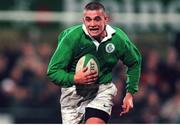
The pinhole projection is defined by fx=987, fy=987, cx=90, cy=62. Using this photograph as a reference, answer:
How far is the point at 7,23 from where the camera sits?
2192 cm

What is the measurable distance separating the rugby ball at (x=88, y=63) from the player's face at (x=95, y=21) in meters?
0.23

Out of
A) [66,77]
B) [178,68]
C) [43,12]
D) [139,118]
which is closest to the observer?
[66,77]

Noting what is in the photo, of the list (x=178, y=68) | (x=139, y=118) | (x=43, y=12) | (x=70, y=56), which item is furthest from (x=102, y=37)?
(x=43, y=12)

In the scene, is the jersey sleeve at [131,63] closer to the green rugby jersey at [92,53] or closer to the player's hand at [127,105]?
the green rugby jersey at [92,53]

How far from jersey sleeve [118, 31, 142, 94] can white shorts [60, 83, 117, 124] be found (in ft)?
0.56

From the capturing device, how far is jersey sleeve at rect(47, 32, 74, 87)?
28.2 feet

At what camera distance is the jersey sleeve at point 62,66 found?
8.59m

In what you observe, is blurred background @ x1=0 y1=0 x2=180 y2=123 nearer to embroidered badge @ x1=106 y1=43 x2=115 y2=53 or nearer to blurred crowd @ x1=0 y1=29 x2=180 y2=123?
blurred crowd @ x1=0 y1=29 x2=180 y2=123

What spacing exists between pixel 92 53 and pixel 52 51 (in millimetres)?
9380

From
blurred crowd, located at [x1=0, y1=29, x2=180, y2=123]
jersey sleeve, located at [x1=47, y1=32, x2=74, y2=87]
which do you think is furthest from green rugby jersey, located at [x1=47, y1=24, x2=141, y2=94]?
blurred crowd, located at [x1=0, y1=29, x2=180, y2=123]

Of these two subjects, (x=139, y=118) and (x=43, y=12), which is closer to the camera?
(x=139, y=118)

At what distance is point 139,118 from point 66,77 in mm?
7031

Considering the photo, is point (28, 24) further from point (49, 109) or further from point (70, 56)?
point (70, 56)

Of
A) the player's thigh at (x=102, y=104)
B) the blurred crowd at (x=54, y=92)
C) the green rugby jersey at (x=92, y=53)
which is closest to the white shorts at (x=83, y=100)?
the player's thigh at (x=102, y=104)
